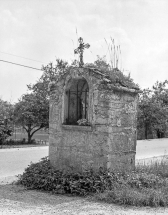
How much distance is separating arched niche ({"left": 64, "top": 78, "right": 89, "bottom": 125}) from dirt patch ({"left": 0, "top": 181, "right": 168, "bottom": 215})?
7.03 feet

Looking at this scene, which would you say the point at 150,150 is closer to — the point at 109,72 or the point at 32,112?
the point at 32,112

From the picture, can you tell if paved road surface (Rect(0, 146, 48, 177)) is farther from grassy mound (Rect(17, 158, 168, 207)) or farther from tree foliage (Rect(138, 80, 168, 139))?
tree foliage (Rect(138, 80, 168, 139))

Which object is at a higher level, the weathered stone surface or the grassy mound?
the weathered stone surface

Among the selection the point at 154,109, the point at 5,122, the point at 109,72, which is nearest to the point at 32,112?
the point at 5,122

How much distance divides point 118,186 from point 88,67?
9.14 ft

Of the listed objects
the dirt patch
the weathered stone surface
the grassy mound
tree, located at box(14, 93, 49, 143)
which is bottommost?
the dirt patch

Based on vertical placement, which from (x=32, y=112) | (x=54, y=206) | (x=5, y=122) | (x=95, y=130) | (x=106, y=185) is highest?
(x=32, y=112)

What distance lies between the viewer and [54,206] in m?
5.77

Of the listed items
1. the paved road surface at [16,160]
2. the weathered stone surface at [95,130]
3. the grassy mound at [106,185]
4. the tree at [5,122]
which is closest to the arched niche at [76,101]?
the weathered stone surface at [95,130]

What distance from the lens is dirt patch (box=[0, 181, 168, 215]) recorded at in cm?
536

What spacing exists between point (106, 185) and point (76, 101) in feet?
8.01

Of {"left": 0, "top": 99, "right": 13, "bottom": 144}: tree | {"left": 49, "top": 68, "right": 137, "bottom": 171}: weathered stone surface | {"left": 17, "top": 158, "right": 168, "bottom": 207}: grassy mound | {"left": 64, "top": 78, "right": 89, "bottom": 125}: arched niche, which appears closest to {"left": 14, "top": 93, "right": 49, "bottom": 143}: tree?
{"left": 0, "top": 99, "right": 13, "bottom": 144}: tree

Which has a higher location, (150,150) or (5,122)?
(5,122)

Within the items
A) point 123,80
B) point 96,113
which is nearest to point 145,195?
point 96,113
